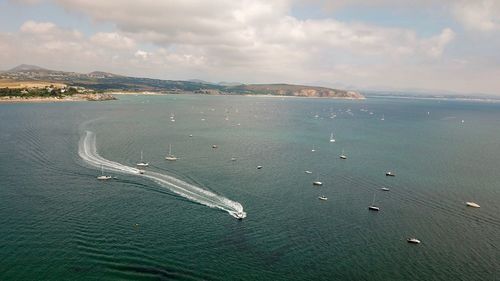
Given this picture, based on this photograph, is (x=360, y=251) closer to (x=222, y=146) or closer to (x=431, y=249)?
(x=431, y=249)

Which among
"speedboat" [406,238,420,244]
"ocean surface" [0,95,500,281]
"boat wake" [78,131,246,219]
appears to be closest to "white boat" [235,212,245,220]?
"boat wake" [78,131,246,219]

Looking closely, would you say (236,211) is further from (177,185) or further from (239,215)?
(177,185)

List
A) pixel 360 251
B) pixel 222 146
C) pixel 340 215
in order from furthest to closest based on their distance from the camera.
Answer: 1. pixel 222 146
2. pixel 340 215
3. pixel 360 251

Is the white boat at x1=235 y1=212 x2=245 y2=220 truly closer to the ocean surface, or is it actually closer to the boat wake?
the boat wake

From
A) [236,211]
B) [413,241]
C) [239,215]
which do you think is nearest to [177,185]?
[236,211]

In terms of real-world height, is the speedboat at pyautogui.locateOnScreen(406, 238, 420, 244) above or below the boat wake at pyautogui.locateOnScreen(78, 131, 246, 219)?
below

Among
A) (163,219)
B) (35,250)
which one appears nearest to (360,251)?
(163,219)
